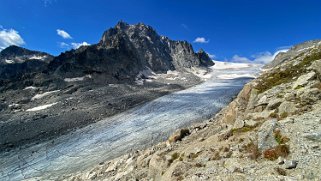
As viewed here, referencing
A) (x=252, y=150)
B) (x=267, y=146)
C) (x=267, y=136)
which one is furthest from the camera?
(x=267, y=136)

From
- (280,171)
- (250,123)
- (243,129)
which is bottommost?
(280,171)

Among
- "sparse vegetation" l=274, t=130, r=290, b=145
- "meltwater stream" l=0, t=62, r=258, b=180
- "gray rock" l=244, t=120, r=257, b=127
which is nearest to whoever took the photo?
"sparse vegetation" l=274, t=130, r=290, b=145

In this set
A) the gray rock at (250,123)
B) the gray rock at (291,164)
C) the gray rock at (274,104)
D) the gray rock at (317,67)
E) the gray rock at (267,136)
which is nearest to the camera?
the gray rock at (291,164)

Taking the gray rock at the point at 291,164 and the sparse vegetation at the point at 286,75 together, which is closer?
the gray rock at the point at 291,164

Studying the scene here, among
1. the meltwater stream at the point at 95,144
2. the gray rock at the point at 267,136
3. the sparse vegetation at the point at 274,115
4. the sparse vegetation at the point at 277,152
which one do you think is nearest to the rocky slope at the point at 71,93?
the meltwater stream at the point at 95,144

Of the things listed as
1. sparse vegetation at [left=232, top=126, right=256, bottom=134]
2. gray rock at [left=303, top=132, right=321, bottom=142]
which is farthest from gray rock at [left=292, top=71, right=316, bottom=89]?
gray rock at [left=303, top=132, right=321, bottom=142]

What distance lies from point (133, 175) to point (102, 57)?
5865 inches

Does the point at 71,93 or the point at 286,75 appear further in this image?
the point at 71,93

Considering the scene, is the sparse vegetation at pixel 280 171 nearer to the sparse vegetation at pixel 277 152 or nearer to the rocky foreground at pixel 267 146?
the rocky foreground at pixel 267 146

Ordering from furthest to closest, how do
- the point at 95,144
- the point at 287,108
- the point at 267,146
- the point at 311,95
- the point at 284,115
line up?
the point at 95,144 < the point at 311,95 < the point at 287,108 < the point at 284,115 < the point at 267,146

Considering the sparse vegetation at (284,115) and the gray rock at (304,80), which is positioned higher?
the gray rock at (304,80)

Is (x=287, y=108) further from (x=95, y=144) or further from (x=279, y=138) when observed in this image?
(x=95, y=144)

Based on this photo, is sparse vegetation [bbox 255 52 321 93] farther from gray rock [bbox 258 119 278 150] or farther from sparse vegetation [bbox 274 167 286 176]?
sparse vegetation [bbox 274 167 286 176]

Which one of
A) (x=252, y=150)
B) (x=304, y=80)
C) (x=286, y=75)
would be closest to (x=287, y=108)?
(x=304, y=80)
